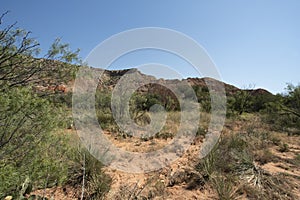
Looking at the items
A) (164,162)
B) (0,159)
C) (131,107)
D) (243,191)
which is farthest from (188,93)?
(0,159)

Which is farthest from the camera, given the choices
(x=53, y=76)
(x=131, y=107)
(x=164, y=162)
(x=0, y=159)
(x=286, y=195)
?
(x=131, y=107)

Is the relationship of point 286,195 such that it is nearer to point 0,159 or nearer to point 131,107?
point 0,159

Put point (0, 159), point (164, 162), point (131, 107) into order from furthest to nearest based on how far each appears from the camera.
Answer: point (131, 107), point (164, 162), point (0, 159)

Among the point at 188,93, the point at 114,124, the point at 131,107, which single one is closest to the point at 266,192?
the point at 114,124

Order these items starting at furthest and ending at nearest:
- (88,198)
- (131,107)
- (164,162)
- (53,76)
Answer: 1. (131,107)
2. (164,162)
3. (53,76)
4. (88,198)

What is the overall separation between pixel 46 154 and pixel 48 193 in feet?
2.67

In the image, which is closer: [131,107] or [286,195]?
[286,195]

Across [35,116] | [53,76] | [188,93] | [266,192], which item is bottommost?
[266,192]

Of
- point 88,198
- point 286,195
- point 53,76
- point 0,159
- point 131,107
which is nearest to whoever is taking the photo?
point 0,159

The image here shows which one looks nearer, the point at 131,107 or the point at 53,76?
the point at 53,76

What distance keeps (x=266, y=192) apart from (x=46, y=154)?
334cm

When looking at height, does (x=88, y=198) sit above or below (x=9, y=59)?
below

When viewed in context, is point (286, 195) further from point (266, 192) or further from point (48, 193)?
point (48, 193)

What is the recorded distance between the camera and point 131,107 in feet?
33.2
